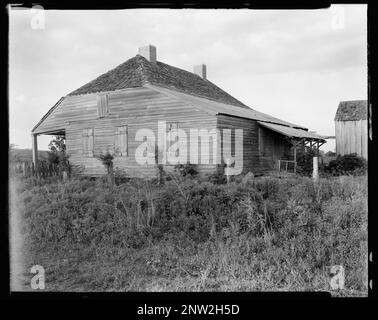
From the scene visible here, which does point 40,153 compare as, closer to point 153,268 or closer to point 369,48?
point 153,268

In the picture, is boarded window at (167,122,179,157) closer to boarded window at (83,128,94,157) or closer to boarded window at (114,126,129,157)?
boarded window at (114,126,129,157)

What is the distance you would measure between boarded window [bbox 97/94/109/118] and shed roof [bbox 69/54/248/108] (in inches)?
5.3

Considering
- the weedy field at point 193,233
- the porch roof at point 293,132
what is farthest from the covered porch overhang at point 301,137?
the weedy field at point 193,233

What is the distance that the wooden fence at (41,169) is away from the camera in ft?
7.88

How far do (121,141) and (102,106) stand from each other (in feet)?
2.03

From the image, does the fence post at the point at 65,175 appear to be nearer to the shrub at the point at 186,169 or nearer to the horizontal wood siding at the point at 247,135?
the shrub at the point at 186,169

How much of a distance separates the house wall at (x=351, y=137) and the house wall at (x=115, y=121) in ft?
4.37

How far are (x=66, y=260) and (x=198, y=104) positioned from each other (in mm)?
3034

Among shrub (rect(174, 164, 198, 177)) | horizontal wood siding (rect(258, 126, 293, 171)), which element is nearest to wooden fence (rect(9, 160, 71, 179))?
shrub (rect(174, 164, 198, 177))

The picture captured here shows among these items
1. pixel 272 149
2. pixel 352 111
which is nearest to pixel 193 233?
pixel 352 111

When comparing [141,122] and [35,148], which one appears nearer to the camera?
[35,148]

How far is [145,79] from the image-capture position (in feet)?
13.8

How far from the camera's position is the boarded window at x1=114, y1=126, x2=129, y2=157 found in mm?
3137

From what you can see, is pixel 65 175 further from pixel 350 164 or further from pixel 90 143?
pixel 350 164
